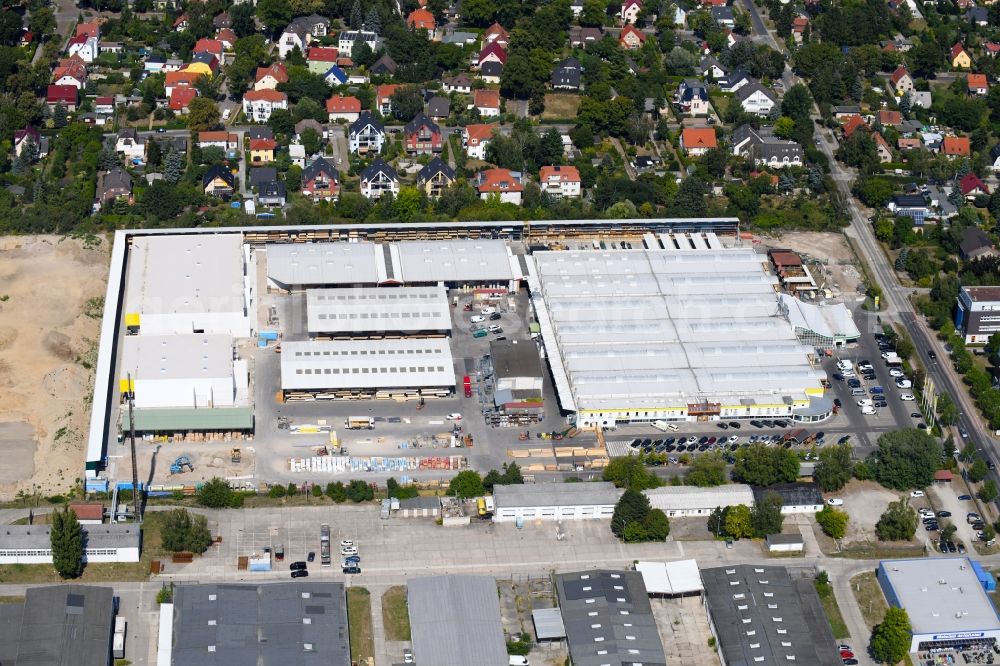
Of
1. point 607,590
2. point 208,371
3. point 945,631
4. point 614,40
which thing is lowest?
point 945,631

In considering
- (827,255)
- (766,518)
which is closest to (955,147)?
(827,255)

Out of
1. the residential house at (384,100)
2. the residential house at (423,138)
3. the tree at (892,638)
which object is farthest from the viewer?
the residential house at (384,100)

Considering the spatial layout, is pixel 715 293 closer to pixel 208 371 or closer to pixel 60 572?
pixel 208 371

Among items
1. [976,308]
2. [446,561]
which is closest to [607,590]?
[446,561]

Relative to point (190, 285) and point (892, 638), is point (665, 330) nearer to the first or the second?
point (892, 638)

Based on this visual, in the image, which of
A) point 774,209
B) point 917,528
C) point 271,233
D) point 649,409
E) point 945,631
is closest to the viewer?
point 945,631

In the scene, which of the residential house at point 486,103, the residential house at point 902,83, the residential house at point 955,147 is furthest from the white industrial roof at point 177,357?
the residential house at point 902,83

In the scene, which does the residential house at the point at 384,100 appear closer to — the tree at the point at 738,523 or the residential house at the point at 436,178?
the residential house at the point at 436,178
